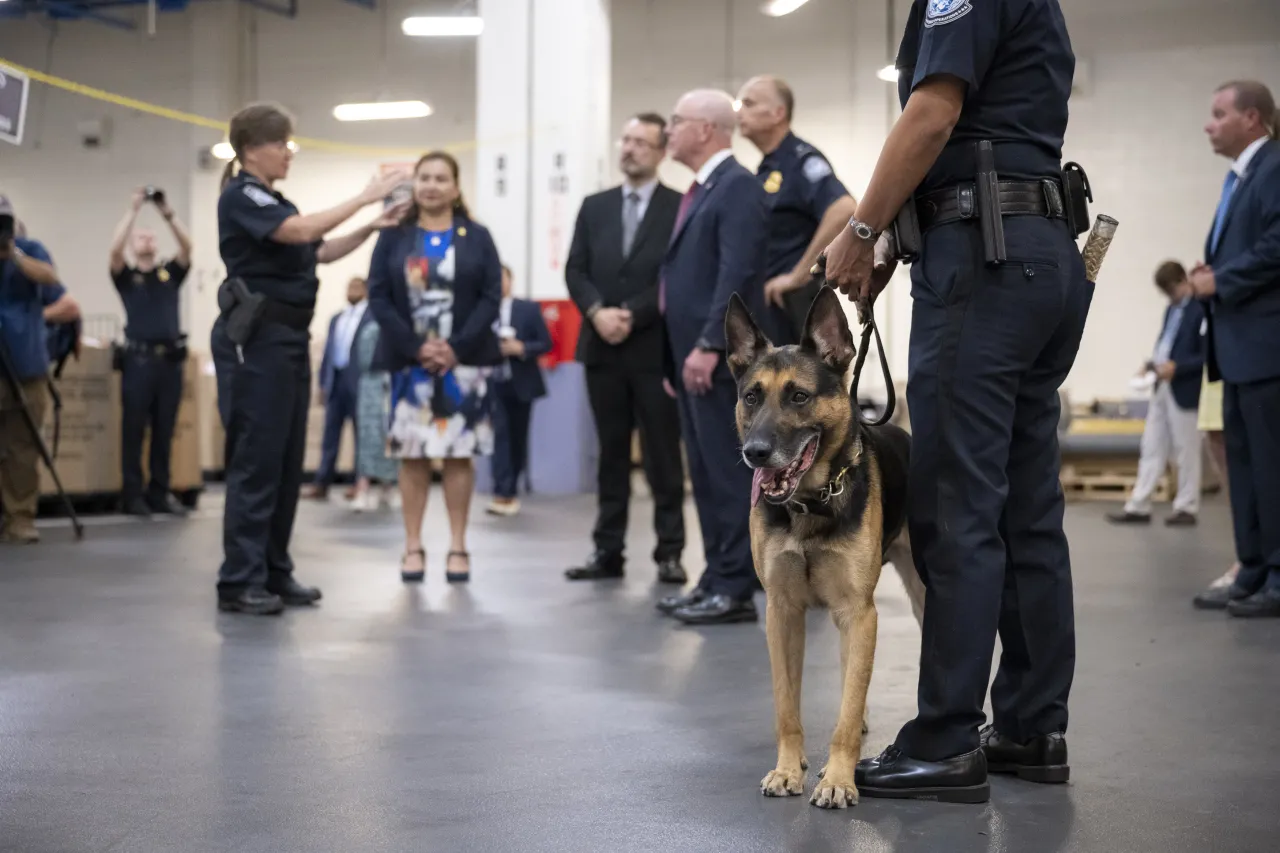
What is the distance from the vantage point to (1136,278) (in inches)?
556

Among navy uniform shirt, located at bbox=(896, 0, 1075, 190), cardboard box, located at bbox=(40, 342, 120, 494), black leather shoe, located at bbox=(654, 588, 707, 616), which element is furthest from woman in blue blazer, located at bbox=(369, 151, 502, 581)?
cardboard box, located at bbox=(40, 342, 120, 494)

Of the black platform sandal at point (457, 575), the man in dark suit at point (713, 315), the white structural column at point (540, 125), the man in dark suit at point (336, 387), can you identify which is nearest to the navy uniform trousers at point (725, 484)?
the man in dark suit at point (713, 315)

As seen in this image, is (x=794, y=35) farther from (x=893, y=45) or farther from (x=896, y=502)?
(x=896, y=502)

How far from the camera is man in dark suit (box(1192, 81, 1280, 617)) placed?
4.93m

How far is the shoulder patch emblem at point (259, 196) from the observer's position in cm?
487

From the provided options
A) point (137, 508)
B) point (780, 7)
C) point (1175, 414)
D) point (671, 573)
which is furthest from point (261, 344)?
point (780, 7)

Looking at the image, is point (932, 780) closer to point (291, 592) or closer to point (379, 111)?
point (291, 592)

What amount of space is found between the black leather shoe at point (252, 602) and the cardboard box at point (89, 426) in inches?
169

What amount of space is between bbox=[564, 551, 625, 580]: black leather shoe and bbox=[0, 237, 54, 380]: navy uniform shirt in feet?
10.7

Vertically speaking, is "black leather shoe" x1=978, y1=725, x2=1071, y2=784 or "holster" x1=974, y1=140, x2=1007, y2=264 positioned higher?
"holster" x1=974, y1=140, x2=1007, y2=264

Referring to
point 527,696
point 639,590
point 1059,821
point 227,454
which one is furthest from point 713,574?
→ point 1059,821

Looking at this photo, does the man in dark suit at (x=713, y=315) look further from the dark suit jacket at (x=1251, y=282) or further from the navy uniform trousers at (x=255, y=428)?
the dark suit jacket at (x=1251, y=282)

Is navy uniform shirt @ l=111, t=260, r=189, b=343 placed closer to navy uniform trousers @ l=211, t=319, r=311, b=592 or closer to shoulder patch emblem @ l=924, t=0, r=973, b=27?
navy uniform trousers @ l=211, t=319, r=311, b=592

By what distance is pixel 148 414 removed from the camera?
29.6 ft
